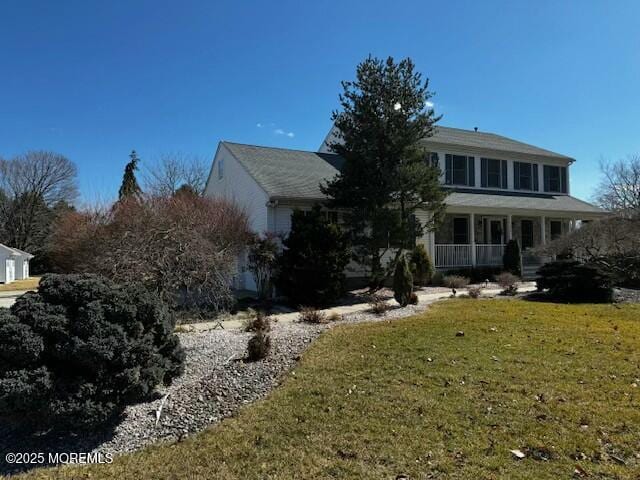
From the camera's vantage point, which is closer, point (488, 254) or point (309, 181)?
point (309, 181)

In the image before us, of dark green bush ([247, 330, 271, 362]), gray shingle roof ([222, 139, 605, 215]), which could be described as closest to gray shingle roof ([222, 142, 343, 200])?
gray shingle roof ([222, 139, 605, 215])

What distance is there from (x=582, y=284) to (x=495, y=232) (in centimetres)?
964

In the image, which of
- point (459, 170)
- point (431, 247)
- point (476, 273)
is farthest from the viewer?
point (459, 170)

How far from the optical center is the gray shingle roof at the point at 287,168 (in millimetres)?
14920

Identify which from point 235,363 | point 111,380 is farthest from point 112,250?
point 111,380

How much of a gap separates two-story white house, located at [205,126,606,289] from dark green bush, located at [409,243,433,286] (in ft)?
3.65

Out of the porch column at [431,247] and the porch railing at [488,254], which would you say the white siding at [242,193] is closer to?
the porch column at [431,247]

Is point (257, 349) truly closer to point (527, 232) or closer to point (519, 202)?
point (519, 202)

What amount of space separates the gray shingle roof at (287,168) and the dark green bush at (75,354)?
32.6ft

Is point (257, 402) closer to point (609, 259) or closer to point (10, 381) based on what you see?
point (10, 381)

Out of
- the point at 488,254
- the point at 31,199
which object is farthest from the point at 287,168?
the point at 31,199

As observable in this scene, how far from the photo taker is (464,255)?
18.7 metres

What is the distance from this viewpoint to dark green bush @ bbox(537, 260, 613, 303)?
1269 centimetres

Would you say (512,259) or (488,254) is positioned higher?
(488,254)
